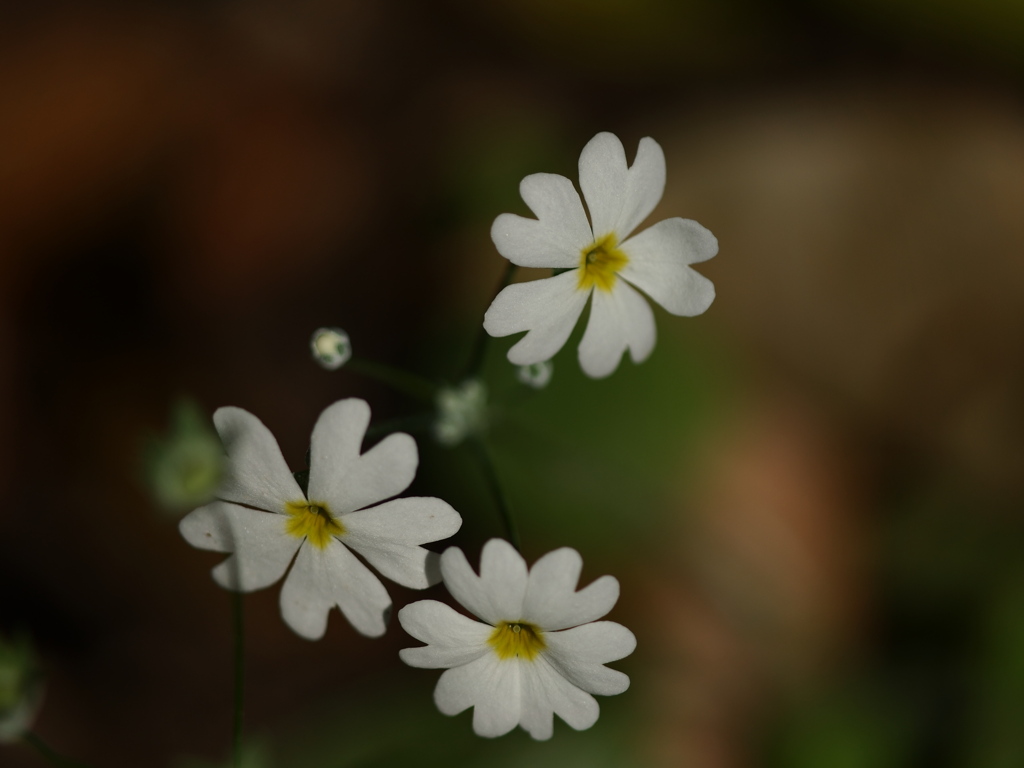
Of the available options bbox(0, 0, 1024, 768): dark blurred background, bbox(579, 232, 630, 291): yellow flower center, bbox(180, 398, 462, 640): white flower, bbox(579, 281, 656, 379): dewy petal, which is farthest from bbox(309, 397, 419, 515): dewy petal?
bbox(0, 0, 1024, 768): dark blurred background

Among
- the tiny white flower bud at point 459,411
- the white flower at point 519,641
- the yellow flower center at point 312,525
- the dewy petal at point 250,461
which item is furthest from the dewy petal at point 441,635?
the tiny white flower bud at point 459,411

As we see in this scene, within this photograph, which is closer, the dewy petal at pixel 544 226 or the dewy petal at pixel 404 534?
the dewy petal at pixel 404 534

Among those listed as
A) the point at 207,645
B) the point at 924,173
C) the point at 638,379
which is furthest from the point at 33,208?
the point at 924,173

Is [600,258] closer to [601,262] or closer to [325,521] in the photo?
[601,262]

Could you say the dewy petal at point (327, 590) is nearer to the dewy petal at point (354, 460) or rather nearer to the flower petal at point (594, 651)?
the dewy petal at point (354, 460)

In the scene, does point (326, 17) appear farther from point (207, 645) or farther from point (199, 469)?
point (199, 469)

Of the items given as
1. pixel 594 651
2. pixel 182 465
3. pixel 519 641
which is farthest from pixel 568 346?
pixel 182 465
